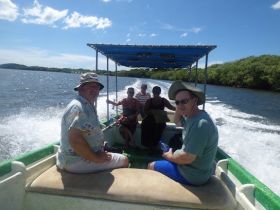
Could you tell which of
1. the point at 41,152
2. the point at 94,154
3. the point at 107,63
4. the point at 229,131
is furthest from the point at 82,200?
the point at 229,131

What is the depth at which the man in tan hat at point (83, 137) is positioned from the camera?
3141 mm

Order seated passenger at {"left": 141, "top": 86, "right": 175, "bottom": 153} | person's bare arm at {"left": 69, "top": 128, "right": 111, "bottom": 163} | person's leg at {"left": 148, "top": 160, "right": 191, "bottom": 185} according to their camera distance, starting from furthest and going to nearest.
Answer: seated passenger at {"left": 141, "top": 86, "right": 175, "bottom": 153}
person's leg at {"left": 148, "top": 160, "right": 191, "bottom": 185}
person's bare arm at {"left": 69, "top": 128, "right": 111, "bottom": 163}

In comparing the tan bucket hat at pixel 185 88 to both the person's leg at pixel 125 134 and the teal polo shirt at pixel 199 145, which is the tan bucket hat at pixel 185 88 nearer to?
the teal polo shirt at pixel 199 145

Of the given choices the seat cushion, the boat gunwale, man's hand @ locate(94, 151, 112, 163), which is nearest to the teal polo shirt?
the seat cushion

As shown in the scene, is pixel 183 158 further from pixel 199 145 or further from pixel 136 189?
pixel 136 189

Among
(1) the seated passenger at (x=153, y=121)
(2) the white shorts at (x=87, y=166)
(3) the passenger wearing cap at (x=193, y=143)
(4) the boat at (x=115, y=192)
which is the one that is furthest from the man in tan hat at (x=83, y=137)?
(1) the seated passenger at (x=153, y=121)

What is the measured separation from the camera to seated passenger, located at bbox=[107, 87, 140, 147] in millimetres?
7043

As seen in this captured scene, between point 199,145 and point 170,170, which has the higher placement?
point 199,145

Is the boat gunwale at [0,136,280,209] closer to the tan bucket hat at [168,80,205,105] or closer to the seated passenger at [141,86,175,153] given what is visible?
the tan bucket hat at [168,80,205,105]

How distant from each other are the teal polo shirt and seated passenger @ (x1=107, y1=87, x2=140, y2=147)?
379 cm

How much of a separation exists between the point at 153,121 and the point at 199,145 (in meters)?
3.66

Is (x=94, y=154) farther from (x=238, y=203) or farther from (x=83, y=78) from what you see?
(x=238, y=203)

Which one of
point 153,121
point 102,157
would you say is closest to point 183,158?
point 102,157

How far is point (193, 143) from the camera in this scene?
9.78ft
